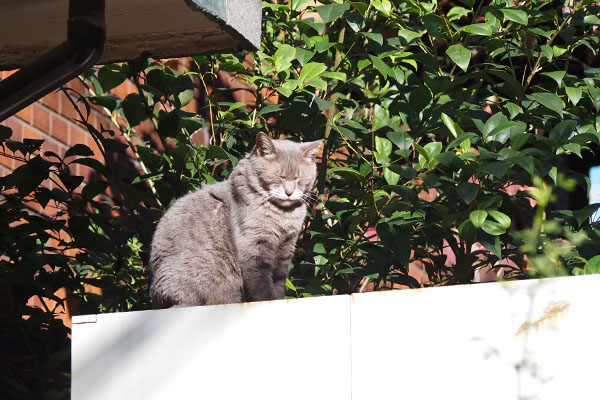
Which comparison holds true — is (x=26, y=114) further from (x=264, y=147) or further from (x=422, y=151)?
(x=422, y=151)

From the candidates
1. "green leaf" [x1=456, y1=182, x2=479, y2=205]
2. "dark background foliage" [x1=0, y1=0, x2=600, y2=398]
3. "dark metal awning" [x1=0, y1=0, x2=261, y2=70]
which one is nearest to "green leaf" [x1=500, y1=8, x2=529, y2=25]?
"dark background foliage" [x1=0, y1=0, x2=600, y2=398]

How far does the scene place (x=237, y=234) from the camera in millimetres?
2584

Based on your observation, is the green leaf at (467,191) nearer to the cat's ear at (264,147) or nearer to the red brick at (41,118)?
the cat's ear at (264,147)

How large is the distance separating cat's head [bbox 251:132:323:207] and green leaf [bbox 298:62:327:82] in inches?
9.3

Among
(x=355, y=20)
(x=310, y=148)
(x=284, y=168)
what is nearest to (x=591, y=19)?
(x=355, y=20)

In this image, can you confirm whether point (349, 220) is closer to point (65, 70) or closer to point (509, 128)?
point (509, 128)

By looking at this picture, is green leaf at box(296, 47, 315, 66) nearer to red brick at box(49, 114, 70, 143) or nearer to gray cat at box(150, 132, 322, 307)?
gray cat at box(150, 132, 322, 307)

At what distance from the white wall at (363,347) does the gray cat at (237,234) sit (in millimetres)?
667

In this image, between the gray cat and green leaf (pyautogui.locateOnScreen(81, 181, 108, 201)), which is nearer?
the gray cat

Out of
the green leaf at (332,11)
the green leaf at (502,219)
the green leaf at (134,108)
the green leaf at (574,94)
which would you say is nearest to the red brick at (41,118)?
the green leaf at (134,108)

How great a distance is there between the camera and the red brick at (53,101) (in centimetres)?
331

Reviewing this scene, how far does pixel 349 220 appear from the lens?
2.76 metres

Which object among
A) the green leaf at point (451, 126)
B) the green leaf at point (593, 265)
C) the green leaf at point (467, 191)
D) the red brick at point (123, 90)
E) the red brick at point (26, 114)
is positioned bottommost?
the green leaf at point (593, 265)

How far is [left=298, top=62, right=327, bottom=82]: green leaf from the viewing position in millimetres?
2625
